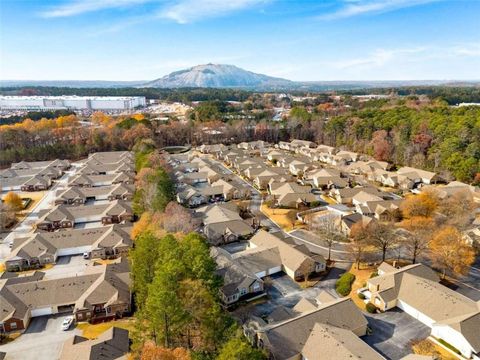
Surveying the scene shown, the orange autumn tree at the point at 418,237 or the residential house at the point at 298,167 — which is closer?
the orange autumn tree at the point at 418,237

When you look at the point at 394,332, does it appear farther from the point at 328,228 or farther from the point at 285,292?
the point at 328,228

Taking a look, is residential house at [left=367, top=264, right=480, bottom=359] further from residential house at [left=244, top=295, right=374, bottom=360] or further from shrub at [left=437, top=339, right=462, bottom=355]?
residential house at [left=244, top=295, right=374, bottom=360]

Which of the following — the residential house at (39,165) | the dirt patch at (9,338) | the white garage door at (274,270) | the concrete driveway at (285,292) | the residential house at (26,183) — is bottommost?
the dirt patch at (9,338)

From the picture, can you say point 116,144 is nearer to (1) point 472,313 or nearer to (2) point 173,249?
(2) point 173,249

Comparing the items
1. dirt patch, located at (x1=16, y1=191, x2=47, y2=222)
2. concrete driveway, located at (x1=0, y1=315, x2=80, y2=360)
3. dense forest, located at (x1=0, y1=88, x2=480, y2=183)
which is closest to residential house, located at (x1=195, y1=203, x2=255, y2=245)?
concrete driveway, located at (x1=0, y1=315, x2=80, y2=360)

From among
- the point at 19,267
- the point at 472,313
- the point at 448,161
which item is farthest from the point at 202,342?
the point at 448,161

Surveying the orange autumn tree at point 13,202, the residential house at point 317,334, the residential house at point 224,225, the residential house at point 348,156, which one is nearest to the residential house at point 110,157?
the orange autumn tree at point 13,202

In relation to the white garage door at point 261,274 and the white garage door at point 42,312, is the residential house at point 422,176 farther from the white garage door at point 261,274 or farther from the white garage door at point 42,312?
the white garage door at point 42,312
